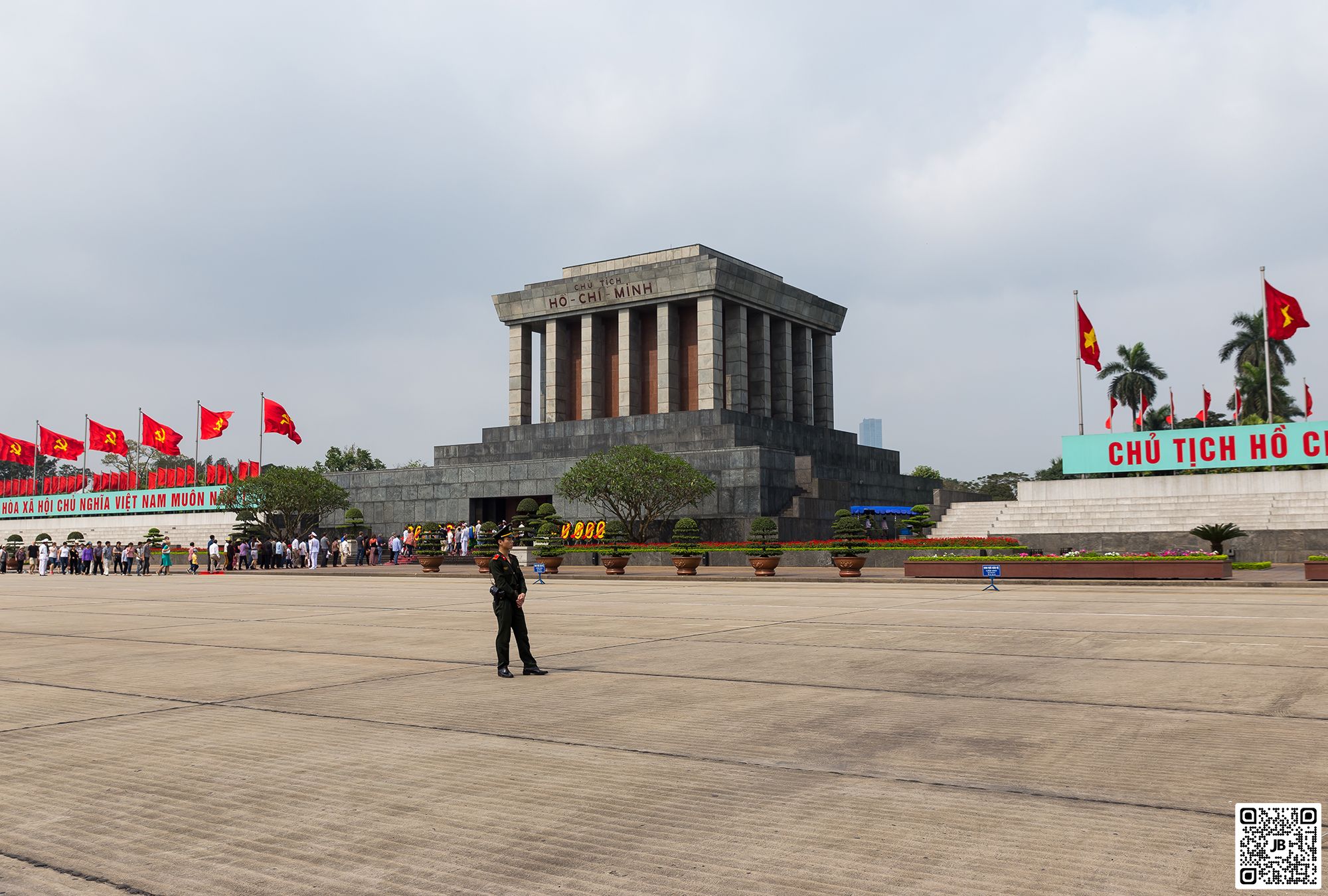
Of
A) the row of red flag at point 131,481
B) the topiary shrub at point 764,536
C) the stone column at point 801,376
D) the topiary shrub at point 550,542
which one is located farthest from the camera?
the row of red flag at point 131,481

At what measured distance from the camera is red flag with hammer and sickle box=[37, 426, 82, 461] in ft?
283

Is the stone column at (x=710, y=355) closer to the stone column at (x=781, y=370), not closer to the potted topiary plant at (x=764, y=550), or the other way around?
the stone column at (x=781, y=370)

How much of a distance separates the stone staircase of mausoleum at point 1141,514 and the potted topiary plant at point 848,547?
1428cm

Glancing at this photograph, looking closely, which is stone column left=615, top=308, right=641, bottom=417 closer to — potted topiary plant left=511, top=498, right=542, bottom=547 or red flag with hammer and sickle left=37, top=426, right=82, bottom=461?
potted topiary plant left=511, top=498, right=542, bottom=547

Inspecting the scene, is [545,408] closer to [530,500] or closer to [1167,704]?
[530,500]

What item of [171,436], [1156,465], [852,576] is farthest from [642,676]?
[171,436]

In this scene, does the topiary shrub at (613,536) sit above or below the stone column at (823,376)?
below

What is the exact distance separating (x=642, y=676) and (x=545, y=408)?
5663 centimetres

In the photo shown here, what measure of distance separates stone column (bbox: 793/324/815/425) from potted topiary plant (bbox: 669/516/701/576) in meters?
34.0

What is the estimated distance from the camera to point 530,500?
166ft

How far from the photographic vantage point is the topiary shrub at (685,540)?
37344mm

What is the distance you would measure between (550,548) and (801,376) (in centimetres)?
3449

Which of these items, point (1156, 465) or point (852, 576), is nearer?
point (852, 576)

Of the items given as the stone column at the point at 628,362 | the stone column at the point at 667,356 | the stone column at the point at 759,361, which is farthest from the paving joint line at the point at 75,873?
the stone column at the point at 759,361
